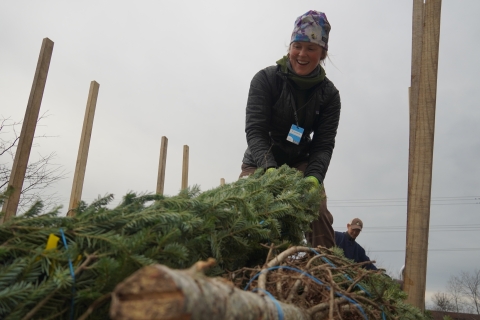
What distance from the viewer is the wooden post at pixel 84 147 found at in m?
4.98

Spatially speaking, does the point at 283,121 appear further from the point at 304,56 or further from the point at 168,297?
the point at 168,297

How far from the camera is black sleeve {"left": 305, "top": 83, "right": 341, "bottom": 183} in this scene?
3.30m

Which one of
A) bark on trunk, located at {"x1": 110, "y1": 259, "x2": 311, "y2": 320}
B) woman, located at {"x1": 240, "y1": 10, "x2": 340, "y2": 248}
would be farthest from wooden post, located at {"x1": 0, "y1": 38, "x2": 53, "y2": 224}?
bark on trunk, located at {"x1": 110, "y1": 259, "x2": 311, "y2": 320}

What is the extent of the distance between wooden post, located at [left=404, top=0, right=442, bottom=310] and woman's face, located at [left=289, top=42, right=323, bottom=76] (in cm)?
72

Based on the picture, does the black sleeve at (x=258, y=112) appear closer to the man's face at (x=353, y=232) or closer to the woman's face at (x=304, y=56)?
the woman's face at (x=304, y=56)

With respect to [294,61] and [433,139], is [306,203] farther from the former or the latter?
[294,61]

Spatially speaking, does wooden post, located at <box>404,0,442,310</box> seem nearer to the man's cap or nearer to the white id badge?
the white id badge

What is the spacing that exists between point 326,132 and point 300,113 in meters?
0.29

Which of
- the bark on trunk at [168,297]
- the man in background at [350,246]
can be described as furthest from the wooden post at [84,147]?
the bark on trunk at [168,297]

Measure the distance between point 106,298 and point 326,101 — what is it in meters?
2.54

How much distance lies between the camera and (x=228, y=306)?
2.87 ft

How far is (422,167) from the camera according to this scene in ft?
8.44

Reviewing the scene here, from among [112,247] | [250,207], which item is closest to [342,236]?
[250,207]

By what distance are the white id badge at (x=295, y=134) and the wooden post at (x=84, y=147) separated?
9.61ft
